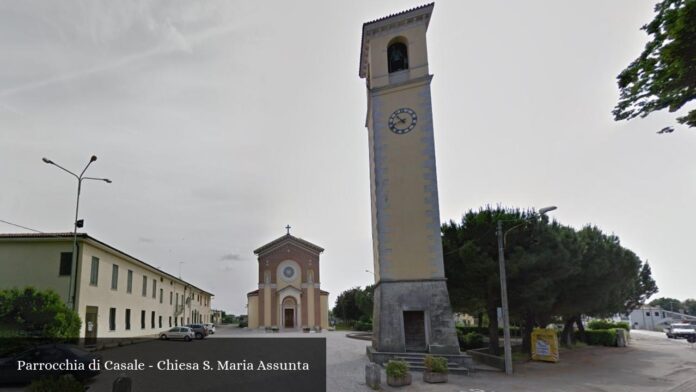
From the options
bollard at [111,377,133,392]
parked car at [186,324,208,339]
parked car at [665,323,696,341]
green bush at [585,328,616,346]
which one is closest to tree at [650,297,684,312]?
parked car at [665,323,696,341]

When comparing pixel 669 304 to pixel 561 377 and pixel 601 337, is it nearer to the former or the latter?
pixel 601 337

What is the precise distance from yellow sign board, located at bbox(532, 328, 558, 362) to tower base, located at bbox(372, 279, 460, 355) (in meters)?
5.32

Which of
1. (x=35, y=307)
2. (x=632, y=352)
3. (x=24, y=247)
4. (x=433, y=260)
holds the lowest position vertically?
(x=632, y=352)

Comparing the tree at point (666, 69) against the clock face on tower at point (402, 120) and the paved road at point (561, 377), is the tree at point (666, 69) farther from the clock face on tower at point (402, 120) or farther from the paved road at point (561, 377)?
A: the clock face on tower at point (402, 120)

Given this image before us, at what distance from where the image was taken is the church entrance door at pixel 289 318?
2077 inches

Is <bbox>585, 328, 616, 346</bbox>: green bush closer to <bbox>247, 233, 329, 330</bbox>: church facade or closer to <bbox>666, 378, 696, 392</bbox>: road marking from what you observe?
<bbox>666, 378, 696, 392</bbox>: road marking

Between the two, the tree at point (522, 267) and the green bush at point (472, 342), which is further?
the green bush at point (472, 342)

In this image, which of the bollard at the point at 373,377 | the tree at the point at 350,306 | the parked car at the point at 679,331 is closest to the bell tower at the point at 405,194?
the bollard at the point at 373,377

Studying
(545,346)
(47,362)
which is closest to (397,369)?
(47,362)

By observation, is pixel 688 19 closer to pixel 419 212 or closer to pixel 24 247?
pixel 419 212

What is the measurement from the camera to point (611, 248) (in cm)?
2778

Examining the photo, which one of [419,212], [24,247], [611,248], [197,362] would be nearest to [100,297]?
[24,247]

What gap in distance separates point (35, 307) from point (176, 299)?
97.9ft

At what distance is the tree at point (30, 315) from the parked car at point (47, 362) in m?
6.08
